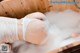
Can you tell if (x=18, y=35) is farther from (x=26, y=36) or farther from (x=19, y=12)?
(x=19, y=12)

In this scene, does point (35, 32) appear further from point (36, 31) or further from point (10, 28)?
point (10, 28)

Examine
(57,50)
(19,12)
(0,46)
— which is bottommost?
(57,50)

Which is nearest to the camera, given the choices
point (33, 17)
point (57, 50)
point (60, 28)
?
point (57, 50)

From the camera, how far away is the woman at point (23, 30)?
1.03 meters

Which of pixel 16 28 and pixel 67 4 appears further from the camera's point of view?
pixel 67 4

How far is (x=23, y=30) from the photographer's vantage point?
1038 mm

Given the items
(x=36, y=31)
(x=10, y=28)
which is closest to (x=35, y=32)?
(x=36, y=31)

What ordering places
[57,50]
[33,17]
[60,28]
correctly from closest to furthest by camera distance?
[57,50] → [33,17] → [60,28]

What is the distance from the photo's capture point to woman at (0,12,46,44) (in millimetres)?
1033

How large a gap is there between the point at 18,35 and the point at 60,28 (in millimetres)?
326

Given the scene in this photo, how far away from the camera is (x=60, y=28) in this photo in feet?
3.96

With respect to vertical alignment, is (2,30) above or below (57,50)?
above

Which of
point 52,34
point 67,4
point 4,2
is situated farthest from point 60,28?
point 4,2

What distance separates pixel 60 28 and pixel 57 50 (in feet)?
0.88
